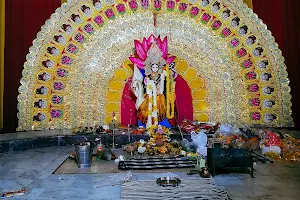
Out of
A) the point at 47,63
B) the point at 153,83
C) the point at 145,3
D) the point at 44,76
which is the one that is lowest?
the point at 153,83

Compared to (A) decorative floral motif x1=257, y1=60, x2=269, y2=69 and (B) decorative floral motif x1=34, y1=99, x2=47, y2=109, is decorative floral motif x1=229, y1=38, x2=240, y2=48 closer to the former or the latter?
(A) decorative floral motif x1=257, y1=60, x2=269, y2=69

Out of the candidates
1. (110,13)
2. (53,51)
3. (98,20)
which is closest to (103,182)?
(53,51)

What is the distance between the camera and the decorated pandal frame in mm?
5883

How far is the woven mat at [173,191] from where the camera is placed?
2523mm

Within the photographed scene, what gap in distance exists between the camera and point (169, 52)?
6387 millimetres

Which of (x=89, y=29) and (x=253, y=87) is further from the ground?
(x=89, y=29)

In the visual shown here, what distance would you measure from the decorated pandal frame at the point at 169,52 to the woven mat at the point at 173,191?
3546 mm

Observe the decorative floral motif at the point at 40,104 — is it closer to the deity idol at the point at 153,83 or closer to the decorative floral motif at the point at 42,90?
the decorative floral motif at the point at 42,90

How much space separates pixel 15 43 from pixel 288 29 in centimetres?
550

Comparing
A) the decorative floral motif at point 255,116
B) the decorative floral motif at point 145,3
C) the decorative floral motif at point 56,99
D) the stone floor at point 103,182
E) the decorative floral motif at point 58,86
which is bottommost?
the stone floor at point 103,182

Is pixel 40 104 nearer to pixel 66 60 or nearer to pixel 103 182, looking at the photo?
pixel 66 60

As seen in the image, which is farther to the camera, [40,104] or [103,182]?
[40,104]

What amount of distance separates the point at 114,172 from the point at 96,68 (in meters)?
3.11

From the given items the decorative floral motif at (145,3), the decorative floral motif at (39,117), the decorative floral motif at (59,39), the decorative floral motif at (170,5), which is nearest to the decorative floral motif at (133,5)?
the decorative floral motif at (145,3)
